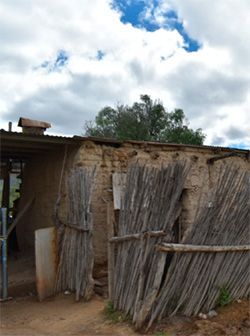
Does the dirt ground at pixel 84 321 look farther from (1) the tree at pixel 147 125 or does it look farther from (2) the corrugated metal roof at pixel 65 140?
(1) the tree at pixel 147 125

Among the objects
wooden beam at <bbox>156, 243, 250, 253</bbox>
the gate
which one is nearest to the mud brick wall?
the gate

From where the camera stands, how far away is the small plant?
5.00 meters

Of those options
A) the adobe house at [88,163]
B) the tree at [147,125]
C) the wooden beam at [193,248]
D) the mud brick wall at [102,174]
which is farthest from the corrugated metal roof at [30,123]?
the tree at [147,125]

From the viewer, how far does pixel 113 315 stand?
5.11 metres

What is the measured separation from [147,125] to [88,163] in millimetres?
13609

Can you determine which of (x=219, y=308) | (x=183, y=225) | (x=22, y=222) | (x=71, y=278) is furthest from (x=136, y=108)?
(x=219, y=308)

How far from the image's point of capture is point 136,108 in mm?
21906

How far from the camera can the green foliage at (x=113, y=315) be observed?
4906mm

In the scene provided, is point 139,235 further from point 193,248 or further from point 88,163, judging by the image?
point 88,163

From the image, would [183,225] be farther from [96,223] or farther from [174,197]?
[174,197]

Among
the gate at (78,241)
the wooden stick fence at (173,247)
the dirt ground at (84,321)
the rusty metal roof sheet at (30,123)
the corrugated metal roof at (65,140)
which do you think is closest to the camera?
the dirt ground at (84,321)

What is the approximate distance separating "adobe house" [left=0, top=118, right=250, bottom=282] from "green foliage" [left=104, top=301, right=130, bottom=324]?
2327 millimetres

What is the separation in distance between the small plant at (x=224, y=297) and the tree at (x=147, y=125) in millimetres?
15464

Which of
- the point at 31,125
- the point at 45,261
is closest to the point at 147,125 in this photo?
the point at 31,125
